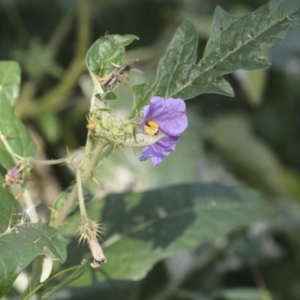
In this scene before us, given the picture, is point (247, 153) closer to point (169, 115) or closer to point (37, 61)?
point (37, 61)

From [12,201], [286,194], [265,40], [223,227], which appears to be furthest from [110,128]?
[286,194]

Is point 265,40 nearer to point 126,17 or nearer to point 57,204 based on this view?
point 57,204

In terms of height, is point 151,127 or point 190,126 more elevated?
point 151,127

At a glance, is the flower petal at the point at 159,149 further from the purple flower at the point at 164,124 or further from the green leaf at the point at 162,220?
the green leaf at the point at 162,220

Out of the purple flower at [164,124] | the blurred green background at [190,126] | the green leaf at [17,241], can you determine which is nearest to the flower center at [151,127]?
the purple flower at [164,124]

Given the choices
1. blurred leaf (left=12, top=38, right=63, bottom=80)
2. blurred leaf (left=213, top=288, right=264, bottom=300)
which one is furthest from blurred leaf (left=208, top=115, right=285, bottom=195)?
blurred leaf (left=12, top=38, right=63, bottom=80)

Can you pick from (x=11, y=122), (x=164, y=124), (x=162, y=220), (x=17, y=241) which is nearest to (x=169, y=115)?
(x=164, y=124)

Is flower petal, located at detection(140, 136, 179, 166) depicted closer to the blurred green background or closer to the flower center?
the flower center
